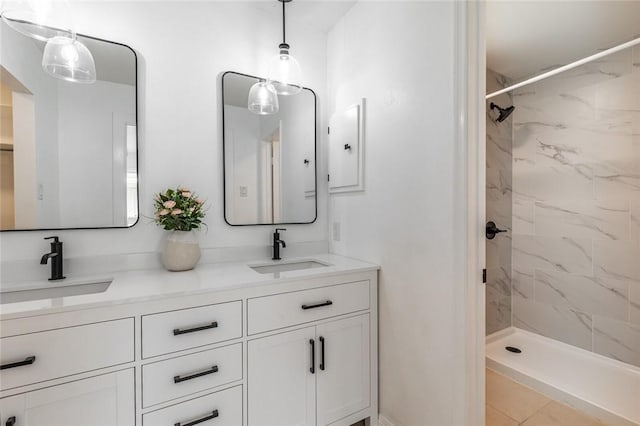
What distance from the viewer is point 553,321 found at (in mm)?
2471

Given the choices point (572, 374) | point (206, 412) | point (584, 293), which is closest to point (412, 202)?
point (206, 412)

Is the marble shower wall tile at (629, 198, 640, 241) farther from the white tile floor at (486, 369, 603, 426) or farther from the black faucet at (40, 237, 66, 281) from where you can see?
the black faucet at (40, 237, 66, 281)

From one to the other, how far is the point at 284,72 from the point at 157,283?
1.31 metres

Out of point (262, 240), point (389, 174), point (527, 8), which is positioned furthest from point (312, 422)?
point (527, 8)

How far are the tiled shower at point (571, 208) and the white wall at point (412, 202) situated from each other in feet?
4.60

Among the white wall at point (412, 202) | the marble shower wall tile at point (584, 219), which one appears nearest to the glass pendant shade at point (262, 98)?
the white wall at point (412, 202)

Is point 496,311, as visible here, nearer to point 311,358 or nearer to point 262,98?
point 311,358

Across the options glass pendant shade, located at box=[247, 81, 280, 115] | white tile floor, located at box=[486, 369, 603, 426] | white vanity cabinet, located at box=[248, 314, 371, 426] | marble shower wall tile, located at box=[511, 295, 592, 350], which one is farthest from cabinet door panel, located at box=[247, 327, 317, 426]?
marble shower wall tile, located at box=[511, 295, 592, 350]

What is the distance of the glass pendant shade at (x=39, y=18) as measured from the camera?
44.8 inches

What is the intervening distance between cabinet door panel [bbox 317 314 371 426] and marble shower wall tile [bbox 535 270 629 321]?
6.18ft

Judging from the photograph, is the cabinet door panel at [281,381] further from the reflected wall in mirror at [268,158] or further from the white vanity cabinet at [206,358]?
the reflected wall in mirror at [268,158]

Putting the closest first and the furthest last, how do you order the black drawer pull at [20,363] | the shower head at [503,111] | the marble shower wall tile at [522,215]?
the black drawer pull at [20,363] < the shower head at [503,111] < the marble shower wall tile at [522,215]

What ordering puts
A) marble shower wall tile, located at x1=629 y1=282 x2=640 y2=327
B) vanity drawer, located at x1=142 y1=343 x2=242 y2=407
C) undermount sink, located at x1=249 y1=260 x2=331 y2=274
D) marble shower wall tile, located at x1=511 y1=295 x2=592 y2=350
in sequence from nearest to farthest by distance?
1. vanity drawer, located at x1=142 y1=343 x2=242 y2=407
2. undermount sink, located at x1=249 y1=260 x2=331 y2=274
3. marble shower wall tile, located at x1=629 y1=282 x2=640 y2=327
4. marble shower wall tile, located at x1=511 y1=295 x2=592 y2=350

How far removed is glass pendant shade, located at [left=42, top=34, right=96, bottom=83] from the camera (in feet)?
4.08
